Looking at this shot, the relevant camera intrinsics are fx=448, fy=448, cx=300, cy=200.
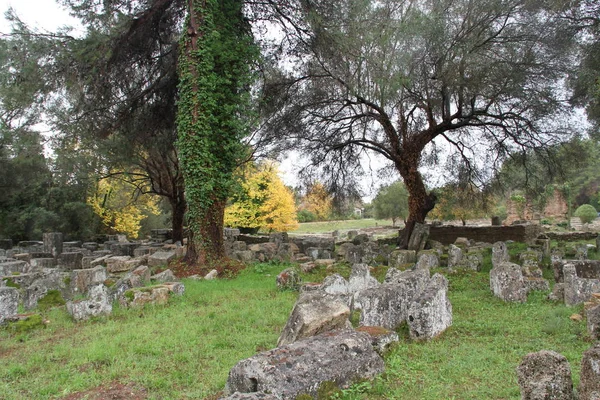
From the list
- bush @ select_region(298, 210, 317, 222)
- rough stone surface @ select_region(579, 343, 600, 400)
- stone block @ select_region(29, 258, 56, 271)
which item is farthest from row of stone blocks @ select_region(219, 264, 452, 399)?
bush @ select_region(298, 210, 317, 222)

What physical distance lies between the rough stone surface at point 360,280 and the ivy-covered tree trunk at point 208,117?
543cm

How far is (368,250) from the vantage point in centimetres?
1466

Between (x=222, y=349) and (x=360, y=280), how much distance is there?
3808 mm

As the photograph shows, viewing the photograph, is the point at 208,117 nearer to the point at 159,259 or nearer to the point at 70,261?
the point at 159,259

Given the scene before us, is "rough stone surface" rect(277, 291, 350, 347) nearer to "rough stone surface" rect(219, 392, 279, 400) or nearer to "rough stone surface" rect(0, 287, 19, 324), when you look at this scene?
"rough stone surface" rect(219, 392, 279, 400)

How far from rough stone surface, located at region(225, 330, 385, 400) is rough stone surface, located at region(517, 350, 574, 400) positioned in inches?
57.4

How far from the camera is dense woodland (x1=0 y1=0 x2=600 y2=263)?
1320cm

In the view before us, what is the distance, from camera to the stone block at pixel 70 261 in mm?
15062

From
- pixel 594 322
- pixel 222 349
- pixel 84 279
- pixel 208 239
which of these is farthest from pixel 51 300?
pixel 594 322

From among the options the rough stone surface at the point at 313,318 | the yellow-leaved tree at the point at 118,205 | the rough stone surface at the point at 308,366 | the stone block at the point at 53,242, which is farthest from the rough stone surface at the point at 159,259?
the yellow-leaved tree at the point at 118,205

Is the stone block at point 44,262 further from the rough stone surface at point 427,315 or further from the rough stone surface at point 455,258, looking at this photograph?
the rough stone surface at point 427,315

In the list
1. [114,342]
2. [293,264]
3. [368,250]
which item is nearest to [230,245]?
[293,264]

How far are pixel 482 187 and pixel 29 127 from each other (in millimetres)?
17819

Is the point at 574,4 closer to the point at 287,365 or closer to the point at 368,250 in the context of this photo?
the point at 368,250
